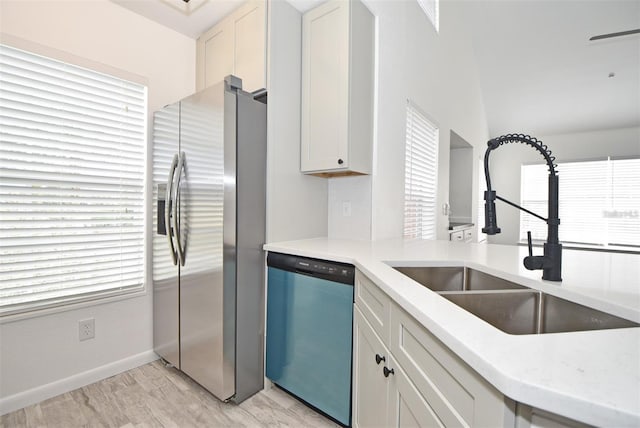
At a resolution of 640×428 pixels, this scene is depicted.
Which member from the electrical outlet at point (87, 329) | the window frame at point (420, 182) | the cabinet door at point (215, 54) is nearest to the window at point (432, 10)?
the window frame at point (420, 182)

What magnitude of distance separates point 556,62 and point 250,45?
468cm

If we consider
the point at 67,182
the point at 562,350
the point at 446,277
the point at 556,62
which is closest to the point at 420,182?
the point at 446,277

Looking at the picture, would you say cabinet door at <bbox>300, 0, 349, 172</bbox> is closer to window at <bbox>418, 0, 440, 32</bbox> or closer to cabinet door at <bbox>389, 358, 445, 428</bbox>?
cabinet door at <bbox>389, 358, 445, 428</bbox>

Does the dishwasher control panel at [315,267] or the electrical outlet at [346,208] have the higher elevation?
the electrical outlet at [346,208]

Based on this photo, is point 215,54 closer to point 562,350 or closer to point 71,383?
point 71,383

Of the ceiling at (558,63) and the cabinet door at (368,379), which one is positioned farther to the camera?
the ceiling at (558,63)

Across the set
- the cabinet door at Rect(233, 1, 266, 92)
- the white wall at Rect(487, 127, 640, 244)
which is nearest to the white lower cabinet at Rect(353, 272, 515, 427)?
the cabinet door at Rect(233, 1, 266, 92)

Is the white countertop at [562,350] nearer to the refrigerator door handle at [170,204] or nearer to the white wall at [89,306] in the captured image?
the refrigerator door handle at [170,204]

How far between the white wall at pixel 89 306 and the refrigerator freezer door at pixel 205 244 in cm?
56

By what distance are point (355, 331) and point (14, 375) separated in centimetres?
199

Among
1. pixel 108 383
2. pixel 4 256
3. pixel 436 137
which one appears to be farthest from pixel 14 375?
pixel 436 137

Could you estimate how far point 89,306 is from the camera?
2.02m

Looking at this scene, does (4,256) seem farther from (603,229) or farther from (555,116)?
(603,229)

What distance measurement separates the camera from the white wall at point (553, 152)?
207 inches
